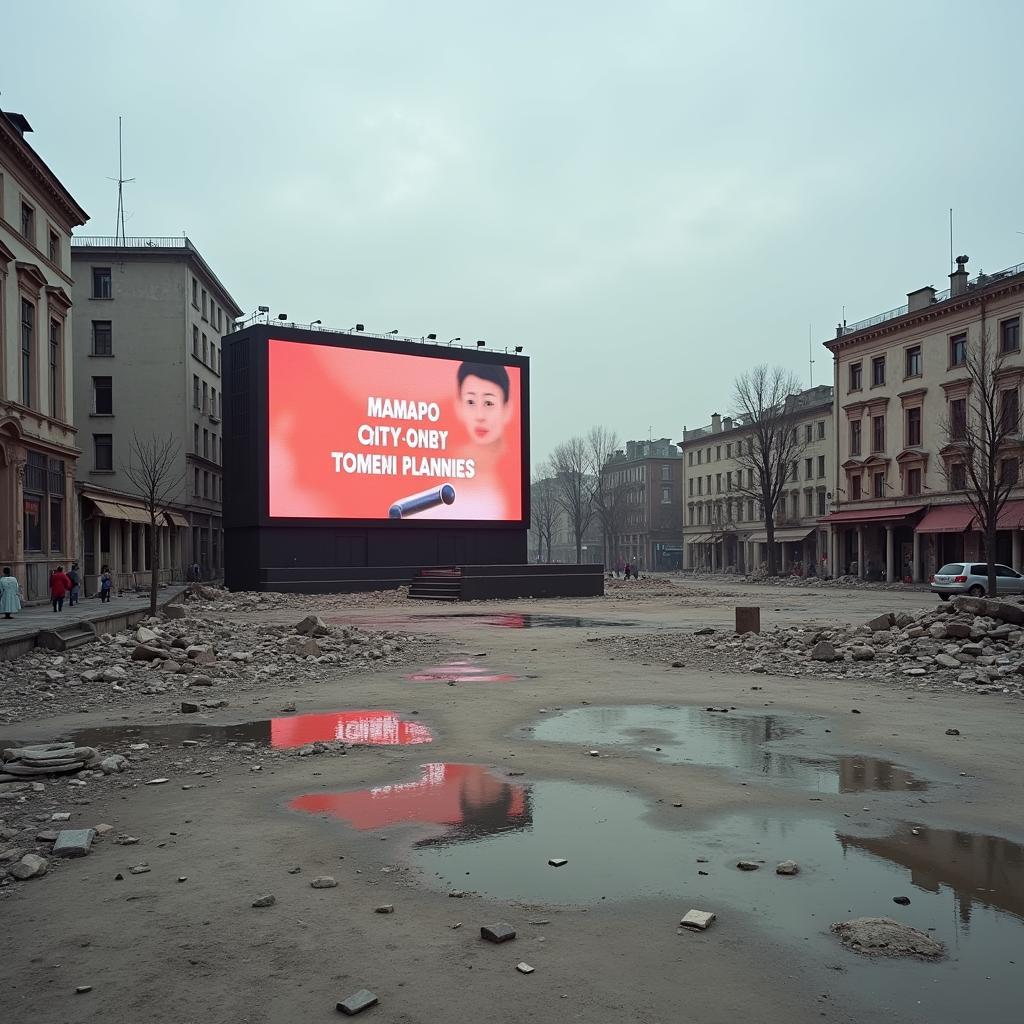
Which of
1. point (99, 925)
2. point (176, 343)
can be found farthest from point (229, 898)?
point (176, 343)

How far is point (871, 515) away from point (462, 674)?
45.6 metres

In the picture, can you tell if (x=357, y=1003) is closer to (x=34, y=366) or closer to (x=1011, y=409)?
(x=34, y=366)

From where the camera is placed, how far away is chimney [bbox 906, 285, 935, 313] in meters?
52.2

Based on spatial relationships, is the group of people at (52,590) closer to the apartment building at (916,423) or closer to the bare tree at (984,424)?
the bare tree at (984,424)

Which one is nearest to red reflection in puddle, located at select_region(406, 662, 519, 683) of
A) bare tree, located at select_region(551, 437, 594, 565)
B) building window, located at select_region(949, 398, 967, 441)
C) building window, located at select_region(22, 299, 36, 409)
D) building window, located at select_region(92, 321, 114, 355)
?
building window, located at select_region(22, 299, 36, 409)

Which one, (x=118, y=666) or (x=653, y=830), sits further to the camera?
(x=118, y=666)

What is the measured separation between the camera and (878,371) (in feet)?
184

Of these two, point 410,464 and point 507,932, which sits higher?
point 410,464

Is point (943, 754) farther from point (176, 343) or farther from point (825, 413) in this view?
point (825, 413)

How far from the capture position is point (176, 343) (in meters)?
56.4

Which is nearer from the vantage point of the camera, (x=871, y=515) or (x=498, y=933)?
(x=498, y=933)

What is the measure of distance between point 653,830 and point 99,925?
3564mm

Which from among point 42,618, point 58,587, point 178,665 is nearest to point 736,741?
point 178,665

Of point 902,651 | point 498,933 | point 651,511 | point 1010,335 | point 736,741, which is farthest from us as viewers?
point 651,511
